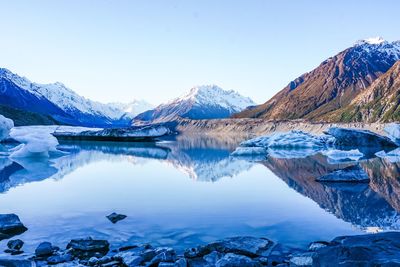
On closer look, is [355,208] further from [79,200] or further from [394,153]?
[394,153]

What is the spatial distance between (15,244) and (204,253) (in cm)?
324

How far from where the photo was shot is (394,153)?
→ 2884 cm

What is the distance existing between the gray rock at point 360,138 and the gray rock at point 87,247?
37693mm

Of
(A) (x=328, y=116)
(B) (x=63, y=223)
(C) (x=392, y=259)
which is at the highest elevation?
(A) (x=328, y=116)

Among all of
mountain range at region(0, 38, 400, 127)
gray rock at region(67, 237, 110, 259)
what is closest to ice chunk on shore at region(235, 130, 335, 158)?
gray rock at region(67, 237, 110, 259)

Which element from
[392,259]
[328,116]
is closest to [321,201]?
[392,259]

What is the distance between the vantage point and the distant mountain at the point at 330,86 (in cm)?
15812

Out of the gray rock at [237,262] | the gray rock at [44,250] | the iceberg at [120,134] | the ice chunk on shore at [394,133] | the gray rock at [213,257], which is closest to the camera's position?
the gray rock at [237,262]

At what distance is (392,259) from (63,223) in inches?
257

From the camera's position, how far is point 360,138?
4141 cm

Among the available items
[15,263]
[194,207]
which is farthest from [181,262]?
[194,207]

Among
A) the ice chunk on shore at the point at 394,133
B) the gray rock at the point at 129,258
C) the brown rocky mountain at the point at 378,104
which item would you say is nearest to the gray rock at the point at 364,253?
the gray rock at the point at 129,258

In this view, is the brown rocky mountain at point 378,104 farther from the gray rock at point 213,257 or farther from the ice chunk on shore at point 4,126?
the gray rock at point 213,257

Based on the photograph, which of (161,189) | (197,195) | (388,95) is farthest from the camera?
(388,95)
